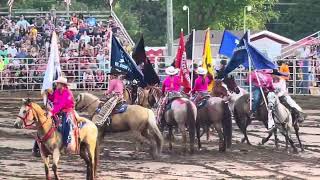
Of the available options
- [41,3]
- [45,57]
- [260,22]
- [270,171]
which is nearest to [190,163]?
[270,171]

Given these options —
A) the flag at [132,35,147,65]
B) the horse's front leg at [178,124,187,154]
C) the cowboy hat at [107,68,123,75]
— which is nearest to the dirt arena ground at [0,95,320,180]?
the horse's front leg at [178,124,187,154]

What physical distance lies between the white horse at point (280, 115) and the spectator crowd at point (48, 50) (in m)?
19.8

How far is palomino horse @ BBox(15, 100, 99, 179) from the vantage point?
44.2ft

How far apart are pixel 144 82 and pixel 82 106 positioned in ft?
12.5

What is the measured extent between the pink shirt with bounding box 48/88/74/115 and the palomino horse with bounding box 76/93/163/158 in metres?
3.02

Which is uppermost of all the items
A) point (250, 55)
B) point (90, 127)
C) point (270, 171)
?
point (250, 55)

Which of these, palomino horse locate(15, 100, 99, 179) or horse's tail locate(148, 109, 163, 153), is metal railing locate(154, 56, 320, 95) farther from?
palomino horse locate(15, 100, 99, 179)

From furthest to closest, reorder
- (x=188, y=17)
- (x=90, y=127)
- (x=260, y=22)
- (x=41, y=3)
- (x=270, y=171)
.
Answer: (x=41, y=3)
(x=260, y=22)
(x=188, y=17)
(x=270, y=171)
(x=90, y=127)

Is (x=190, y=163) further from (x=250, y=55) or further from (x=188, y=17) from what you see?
(x=188, y=17)

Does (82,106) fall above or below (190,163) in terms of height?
above

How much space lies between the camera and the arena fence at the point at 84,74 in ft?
122

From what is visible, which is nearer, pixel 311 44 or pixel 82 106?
A: pixel 82 106

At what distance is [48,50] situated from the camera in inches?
1553

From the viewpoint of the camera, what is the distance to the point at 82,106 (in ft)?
57.8
